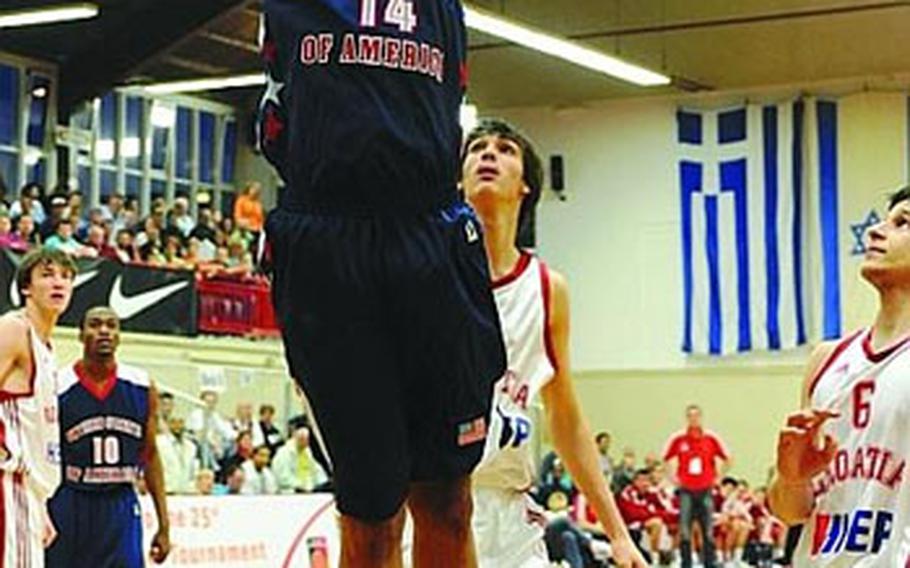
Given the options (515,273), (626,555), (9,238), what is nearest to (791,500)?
(626,555)

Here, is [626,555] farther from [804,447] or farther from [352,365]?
[352,365]

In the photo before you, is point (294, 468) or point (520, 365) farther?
point (294, 468)

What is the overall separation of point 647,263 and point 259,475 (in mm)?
11691

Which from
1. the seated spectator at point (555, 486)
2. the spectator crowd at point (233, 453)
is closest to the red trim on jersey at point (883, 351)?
the spectator crowd at point (233, 453)

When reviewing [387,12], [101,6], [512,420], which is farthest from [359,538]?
[101,6]

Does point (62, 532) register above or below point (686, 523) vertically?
above

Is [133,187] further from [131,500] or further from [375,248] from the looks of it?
[375,248]

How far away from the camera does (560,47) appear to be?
76.3 ft

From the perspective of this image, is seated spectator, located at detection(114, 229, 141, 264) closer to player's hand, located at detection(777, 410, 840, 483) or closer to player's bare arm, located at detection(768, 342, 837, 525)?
player's bare arm, located at detection(768, 342, 837, 525)

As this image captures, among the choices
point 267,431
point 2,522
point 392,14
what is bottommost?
point 267,431

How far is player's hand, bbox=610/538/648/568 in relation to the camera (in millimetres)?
4703

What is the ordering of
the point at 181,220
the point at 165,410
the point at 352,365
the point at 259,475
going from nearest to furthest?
the point at 352,365 < the point at 165,410 < the point at 259,475 < the point at 181,220

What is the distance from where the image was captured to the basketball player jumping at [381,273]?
297 centimetres

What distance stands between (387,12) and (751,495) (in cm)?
2208
